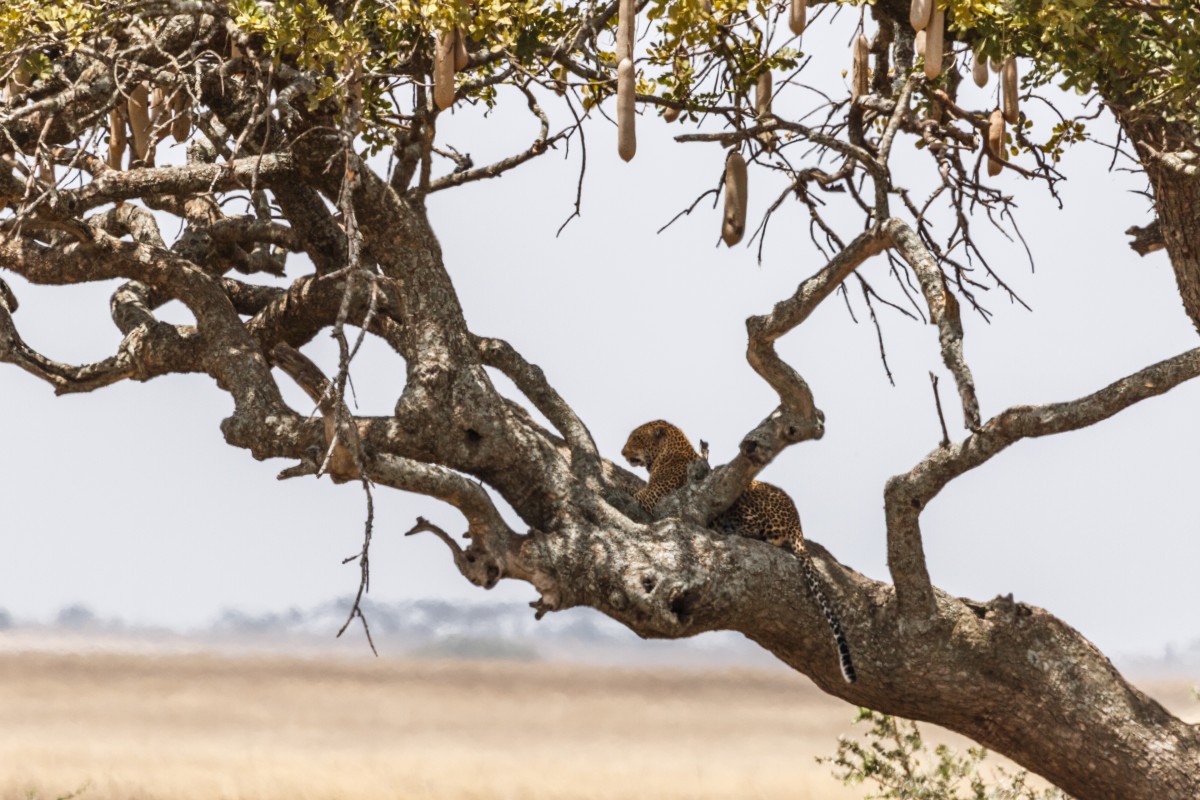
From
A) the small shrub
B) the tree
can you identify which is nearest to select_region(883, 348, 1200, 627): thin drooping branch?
the tree

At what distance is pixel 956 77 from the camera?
7418 millimetres

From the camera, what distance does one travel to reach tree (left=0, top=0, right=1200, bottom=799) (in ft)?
19.2

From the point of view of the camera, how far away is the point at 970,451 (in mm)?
6000

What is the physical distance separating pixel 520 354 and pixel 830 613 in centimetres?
195

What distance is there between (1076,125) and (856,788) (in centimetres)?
652

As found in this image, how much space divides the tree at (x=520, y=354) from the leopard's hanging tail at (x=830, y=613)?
0.05 m

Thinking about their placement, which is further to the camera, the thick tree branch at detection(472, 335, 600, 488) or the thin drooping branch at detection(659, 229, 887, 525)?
the thick tree branch at detection(472, 335, 600, 488)

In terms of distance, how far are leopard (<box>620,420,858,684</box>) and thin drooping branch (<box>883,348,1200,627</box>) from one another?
32 centimetres

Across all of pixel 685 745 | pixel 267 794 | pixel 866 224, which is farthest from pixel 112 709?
pixel 866 224

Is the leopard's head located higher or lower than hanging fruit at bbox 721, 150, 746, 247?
lower

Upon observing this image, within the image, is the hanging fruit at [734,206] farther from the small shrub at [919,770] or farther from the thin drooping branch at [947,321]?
the small shrub at [919,770]

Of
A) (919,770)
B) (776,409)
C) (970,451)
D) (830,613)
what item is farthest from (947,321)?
(919,770)

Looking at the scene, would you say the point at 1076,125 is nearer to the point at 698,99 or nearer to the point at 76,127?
the point at 698,99

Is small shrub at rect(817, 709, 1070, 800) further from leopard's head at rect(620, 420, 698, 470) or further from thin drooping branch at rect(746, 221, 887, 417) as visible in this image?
thin drooping branch at rect(746, 221, 887, 417)
